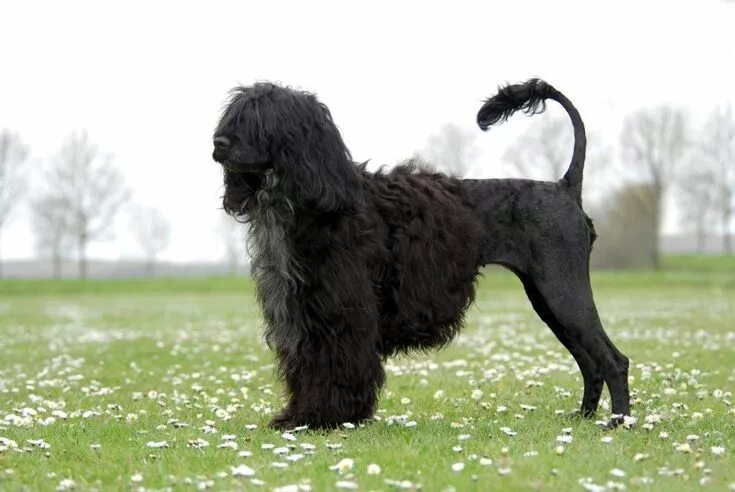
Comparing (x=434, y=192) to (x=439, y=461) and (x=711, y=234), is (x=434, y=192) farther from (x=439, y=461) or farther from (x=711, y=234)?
(x=711, y=234)

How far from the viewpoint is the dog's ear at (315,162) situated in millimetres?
6270

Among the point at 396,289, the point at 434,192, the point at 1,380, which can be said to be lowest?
Answer: the point at 1,380

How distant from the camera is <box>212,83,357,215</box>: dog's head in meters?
6.21

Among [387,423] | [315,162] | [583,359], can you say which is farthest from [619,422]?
[315,162]

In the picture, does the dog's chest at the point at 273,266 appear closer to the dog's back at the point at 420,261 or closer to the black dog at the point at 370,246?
the black dog at the point at 370,246

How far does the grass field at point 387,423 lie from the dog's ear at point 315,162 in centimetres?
152

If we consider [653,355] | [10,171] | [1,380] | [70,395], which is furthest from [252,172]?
[10,171]

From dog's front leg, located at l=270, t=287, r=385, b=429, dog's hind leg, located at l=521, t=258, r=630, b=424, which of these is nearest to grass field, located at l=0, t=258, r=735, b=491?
dog's front leg, located at l=270, t=287, r=385, b=429

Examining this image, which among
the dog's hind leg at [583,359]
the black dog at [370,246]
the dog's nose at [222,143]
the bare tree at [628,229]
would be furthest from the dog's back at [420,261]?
the bare tree at [628,229]

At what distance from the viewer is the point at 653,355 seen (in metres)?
12.5

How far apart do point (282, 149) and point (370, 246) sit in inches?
42.8

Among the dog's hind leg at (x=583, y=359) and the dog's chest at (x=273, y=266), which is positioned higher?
the dog's chest at (x=273, y=266)

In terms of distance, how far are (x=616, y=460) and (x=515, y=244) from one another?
7.90ft

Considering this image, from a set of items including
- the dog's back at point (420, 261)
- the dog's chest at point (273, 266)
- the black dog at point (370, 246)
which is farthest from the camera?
the dog's back at point (420, 261)
